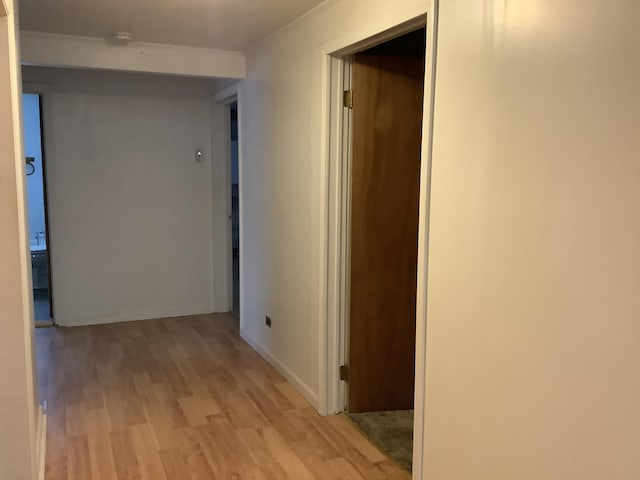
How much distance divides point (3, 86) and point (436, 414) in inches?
78.8

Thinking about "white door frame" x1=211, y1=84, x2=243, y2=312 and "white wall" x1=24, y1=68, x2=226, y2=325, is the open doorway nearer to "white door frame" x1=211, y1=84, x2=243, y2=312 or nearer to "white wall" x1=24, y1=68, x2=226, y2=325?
"white door frame" x1=211, y1=84, x2=243, y2=312

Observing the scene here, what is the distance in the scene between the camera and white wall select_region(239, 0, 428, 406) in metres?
3.17

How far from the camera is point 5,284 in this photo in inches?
83.4

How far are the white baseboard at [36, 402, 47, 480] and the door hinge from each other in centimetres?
220

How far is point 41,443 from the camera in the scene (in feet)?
9.14

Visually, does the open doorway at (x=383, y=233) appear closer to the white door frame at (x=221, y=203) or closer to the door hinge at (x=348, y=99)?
the door hinge at (x=348, y=99)

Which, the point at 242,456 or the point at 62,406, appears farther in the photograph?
the point at 62,406

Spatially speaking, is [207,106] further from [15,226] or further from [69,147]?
[15,226]

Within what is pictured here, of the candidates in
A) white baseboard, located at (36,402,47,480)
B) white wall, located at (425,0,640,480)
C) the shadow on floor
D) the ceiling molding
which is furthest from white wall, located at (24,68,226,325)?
white wall, located at (425,0,640,480)

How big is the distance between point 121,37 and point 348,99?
5.55ft

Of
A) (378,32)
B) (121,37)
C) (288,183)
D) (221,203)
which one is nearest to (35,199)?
(221,203)

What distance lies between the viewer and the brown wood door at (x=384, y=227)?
3.05 metres

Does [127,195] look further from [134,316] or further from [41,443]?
[41,443]

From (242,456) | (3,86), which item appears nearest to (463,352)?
(242,456)
